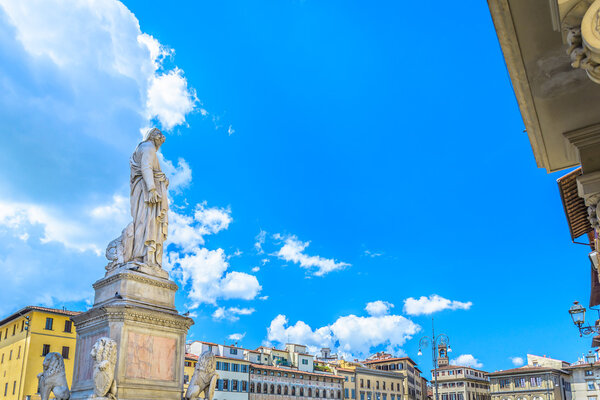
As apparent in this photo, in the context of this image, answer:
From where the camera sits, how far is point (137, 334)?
9.77 metres

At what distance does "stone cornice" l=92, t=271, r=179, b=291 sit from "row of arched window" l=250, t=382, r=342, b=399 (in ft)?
229

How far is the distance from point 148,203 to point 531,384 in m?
104

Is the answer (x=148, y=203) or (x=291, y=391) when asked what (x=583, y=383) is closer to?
(x=291, y=391)

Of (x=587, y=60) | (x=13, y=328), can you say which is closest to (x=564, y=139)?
(x=587, y=60)

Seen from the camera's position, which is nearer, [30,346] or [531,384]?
[30,346]

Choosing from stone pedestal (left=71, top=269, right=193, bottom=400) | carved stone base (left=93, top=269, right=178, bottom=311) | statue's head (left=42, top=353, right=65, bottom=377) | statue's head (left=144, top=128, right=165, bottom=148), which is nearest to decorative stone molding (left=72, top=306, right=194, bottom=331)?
stone pedestal (left=71, top=269, right=193, bottom=400)

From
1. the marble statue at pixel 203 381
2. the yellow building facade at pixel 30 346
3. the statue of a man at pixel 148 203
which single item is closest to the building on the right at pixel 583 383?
the yellow building facade at pixel 30 346

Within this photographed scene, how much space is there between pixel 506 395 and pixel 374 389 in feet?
83.2

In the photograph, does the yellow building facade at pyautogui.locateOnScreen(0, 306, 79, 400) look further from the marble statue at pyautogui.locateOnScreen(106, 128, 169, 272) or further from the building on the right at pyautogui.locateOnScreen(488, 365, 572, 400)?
the building on the right at pyautogui.locateOnScreen(488, 365, 572, 400)

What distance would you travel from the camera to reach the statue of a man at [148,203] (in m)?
11.0

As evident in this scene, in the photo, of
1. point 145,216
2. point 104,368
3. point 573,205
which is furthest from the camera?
point 573,205

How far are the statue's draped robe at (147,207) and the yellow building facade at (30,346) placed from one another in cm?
4969

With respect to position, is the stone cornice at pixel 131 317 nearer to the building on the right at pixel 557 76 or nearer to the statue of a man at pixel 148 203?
the statue of a man at pixel 148 203

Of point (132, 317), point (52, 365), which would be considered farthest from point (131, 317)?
point (52, 365)
